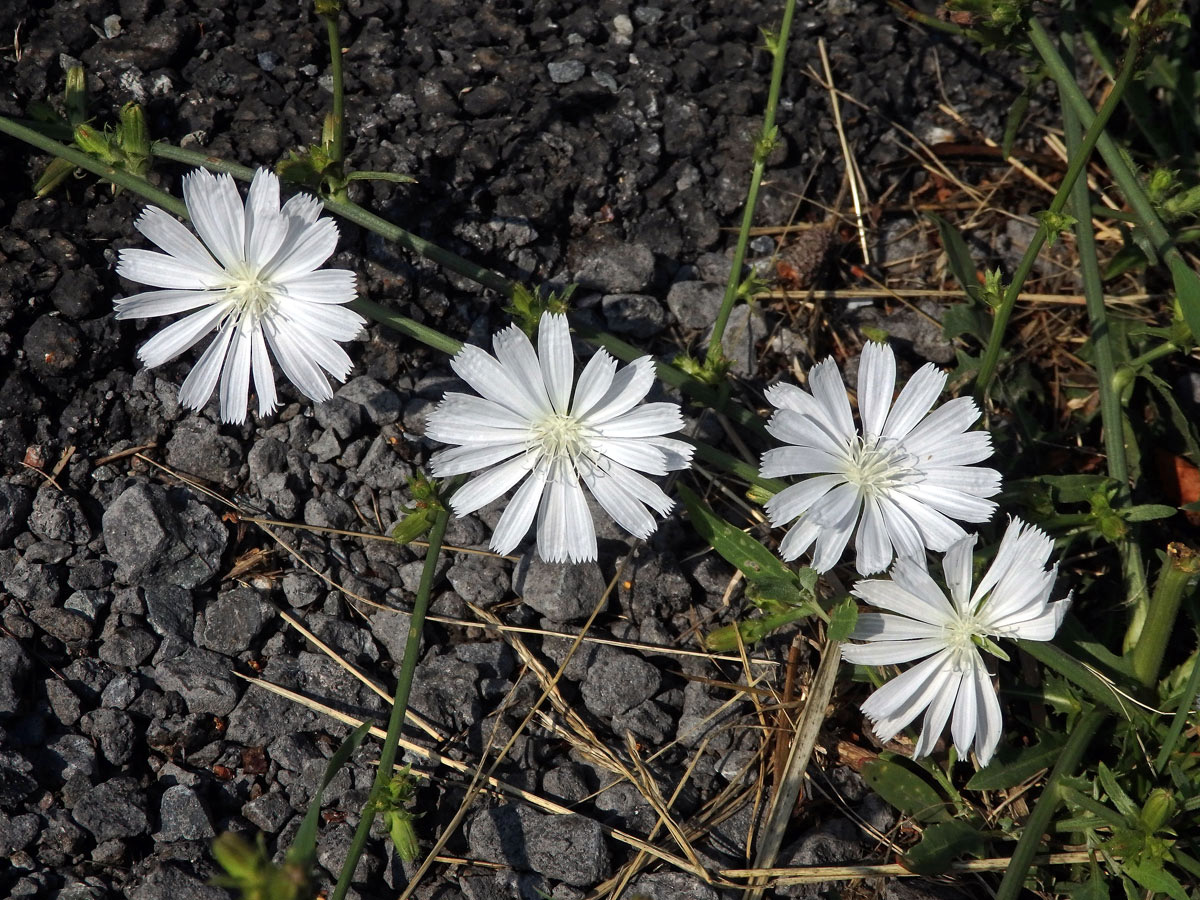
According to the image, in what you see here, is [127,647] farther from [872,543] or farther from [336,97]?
[872,543]

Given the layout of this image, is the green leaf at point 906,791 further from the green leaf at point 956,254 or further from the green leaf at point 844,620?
the green leaf at point 956,254

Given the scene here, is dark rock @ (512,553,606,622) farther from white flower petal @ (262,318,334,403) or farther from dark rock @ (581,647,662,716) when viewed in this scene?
white flower petal @ (262,318,334,403)

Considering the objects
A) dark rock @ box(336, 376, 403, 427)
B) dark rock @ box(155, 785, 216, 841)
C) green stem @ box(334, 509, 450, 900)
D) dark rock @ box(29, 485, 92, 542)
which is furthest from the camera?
dark rock @ box(336, 376, 403, 427)

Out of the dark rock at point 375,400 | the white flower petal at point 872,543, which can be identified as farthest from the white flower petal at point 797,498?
the dark rock at point 375,400

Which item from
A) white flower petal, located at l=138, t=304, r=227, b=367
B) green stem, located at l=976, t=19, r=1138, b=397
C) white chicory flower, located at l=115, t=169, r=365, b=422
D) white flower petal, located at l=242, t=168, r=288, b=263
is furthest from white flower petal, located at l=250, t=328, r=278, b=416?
green stem, located at l=976, t=19, r=1138, b=397

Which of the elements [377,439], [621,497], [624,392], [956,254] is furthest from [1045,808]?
[377,439]

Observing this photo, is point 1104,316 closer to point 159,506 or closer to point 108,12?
point 159,506
